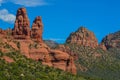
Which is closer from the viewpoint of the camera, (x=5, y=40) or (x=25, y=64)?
(x=25, y=64)

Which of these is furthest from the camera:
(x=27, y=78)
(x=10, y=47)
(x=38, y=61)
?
(x=38, y=61)

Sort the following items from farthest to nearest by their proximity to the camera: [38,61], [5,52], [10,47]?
[38,61]
[10,47]
[5,52]

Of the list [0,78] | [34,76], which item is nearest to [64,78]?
[34,76]

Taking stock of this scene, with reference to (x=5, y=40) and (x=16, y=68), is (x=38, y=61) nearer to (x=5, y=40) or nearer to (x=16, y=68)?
(x=5, y=40)

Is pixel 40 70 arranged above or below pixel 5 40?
below

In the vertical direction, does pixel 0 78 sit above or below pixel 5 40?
below

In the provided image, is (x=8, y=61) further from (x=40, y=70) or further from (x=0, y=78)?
(x=0, y=78)

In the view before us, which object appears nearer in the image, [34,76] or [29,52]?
[34,76]

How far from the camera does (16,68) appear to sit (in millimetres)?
152625

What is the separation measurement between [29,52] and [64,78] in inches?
1234

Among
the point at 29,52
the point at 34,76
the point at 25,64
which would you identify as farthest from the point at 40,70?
the point at 29,52

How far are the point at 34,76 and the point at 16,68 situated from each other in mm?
6514

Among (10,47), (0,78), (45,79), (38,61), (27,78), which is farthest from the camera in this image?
(38,61)

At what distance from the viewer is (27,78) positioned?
14438 centimetres
